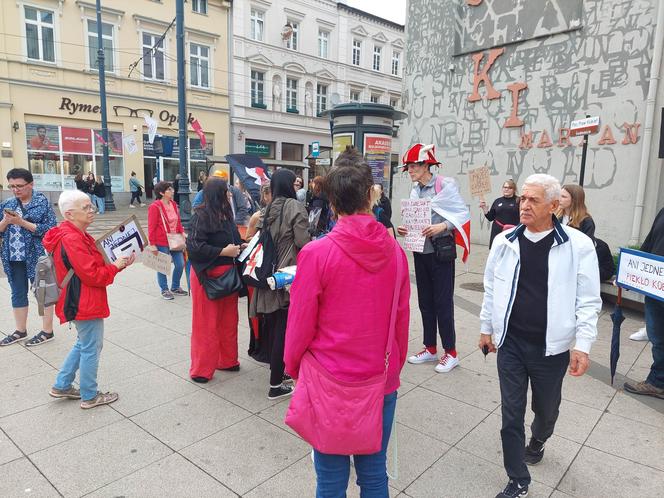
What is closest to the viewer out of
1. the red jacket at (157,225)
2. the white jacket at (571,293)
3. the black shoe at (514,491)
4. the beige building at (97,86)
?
the white jacket at (571,293)

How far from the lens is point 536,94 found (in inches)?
392

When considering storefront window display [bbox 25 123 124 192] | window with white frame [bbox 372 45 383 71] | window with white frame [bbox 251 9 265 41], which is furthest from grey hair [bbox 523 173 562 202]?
window with white frame [bbox 372 45 383 71]

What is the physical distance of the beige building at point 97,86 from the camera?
67.7 ft

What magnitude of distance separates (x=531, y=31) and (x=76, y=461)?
429 inches

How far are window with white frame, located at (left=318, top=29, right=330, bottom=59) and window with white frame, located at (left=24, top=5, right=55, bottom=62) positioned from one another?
15.6 metres

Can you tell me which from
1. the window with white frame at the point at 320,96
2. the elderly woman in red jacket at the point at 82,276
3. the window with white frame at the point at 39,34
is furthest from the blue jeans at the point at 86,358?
the window with white frame at the point at 320,96

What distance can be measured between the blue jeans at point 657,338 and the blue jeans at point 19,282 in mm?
5950

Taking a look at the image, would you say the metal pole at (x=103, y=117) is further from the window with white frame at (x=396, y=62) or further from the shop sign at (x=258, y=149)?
the window with white frame at (x=396, y=62)

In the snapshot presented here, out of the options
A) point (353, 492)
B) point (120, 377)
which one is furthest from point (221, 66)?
point (353, 492)

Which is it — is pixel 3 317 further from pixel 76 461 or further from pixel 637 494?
pixel 637 494

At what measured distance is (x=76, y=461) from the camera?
2.85 metres

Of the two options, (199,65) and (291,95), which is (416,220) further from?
(291,95)

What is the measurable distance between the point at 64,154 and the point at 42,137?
1.14 metres

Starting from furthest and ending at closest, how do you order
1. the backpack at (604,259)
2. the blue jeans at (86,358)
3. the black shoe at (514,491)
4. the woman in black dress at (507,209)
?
the woman in black dress at (507,209) → the backpack at (604,259) → the blue jeans at (86,358) → the black shoe at (514,491)
